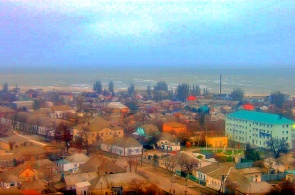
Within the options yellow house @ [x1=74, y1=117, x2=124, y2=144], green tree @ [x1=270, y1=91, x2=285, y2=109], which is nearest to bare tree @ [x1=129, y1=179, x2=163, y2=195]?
yellow house @ [x1=74, y1=117, x2=124, y2=144]

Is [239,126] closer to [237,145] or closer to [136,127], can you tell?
[237,145]

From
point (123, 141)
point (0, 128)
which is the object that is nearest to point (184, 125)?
point (123, 141)

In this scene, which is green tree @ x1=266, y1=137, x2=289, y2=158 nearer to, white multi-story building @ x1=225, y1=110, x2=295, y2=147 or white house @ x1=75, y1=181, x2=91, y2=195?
white multi-story building @ x1=225, y1=110, x2=295, y2=147

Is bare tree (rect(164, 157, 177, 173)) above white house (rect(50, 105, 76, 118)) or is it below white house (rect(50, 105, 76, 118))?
below

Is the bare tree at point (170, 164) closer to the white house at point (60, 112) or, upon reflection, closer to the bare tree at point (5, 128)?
the bare tree at point (5, 128)

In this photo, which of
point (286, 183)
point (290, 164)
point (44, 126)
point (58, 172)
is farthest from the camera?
point (44, 126)

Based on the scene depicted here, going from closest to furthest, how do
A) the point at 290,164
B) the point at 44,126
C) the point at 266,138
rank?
the point at 290,164, the point at 266,138, the point at 44,126

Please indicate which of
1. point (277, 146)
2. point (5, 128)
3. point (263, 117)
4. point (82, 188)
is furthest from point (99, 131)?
point (82, 188)
